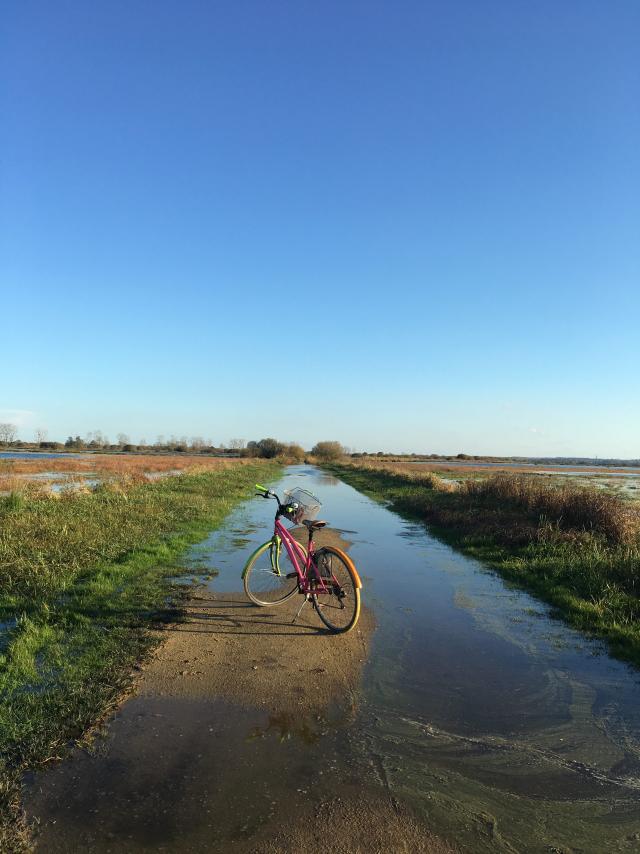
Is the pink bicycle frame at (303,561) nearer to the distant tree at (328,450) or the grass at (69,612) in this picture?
the grass at (69,612)

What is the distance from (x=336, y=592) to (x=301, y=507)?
1.27m

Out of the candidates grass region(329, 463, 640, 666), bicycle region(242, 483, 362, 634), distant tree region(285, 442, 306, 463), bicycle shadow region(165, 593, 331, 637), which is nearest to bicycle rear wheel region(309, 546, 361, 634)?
bicycle region(242, 483, 362, 634)

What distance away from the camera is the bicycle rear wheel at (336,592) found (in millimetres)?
6754

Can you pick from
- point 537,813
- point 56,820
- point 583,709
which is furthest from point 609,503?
point 56,820

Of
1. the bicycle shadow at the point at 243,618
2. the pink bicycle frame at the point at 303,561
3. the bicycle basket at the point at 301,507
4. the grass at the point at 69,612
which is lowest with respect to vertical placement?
the bicycle shadow at the point at 243,618

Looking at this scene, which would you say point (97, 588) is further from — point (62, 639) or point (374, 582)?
point (374, 582)

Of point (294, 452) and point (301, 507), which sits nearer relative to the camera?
point (301, 507)

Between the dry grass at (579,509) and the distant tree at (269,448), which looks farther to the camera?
the distant tree at (269,448)

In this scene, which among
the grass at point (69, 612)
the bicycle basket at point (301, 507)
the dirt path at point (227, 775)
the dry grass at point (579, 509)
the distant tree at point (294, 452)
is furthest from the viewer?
the distant tree at point (294, 452)

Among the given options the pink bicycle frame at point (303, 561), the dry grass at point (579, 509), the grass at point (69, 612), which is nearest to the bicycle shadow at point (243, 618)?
the grass at point (69, 612)

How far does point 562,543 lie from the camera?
1177 centimetres

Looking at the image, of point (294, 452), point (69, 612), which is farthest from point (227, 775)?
point (294, 452)

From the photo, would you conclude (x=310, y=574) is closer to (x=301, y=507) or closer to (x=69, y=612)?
(x=301, y=507)

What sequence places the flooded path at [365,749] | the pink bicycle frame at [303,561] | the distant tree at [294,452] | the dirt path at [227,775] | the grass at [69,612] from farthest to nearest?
the distant tree at [294,452]
the pink bicycle frame at [303,561]
the grass at [69,612]
the flooded path at [365,749]
the dirt path at [227,775]
